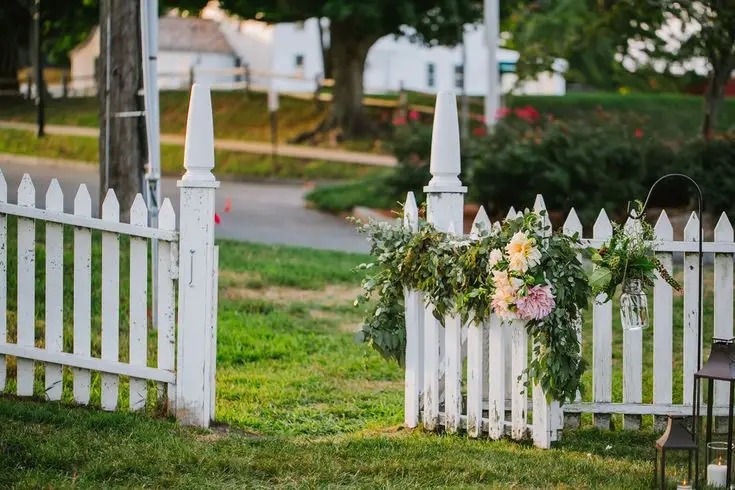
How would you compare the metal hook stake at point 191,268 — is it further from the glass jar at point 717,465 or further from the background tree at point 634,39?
the background tree at point 634,39

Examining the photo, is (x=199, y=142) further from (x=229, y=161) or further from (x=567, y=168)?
(x=229, y=161)

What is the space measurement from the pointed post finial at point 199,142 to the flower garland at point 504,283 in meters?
0.93

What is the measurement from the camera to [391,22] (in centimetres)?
2841

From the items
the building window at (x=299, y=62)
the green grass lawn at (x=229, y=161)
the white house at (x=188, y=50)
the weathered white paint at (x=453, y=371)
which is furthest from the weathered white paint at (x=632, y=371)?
the white house at (x=188, y=50)

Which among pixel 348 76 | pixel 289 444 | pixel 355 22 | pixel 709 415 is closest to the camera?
pixel 709 415

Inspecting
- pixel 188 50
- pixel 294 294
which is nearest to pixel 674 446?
pixel 294 294

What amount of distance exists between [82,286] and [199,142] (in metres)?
1.06

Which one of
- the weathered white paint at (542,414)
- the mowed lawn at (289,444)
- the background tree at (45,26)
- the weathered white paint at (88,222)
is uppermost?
the background tree at (45,26)

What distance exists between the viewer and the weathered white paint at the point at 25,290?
22.6 ft

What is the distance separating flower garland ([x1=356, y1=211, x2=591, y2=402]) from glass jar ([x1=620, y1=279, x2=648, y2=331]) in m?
0.34

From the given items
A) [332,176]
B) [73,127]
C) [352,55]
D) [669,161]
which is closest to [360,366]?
[669,161]

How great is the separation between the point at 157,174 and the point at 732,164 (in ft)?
Result: 34.4

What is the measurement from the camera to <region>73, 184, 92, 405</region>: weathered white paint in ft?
22.2

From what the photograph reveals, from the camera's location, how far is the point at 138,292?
677 centimetres
